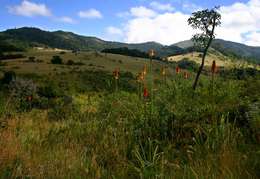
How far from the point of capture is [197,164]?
3291 mm

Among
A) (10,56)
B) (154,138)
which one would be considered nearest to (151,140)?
(154,138)

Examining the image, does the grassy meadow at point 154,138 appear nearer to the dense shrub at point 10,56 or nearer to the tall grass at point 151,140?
the tall grass at point 151,140

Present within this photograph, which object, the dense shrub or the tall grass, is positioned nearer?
the tall grass

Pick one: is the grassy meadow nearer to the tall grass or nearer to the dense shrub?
the tall grass

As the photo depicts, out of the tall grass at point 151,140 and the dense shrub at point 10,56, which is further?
the dense shrub at point 10,56

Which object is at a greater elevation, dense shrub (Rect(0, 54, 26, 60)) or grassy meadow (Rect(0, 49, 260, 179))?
grassy meadow (Rect(0, 49, 260, 179))

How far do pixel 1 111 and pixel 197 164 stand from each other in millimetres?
3362

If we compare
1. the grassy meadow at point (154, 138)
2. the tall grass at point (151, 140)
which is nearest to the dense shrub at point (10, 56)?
the grassy meadow at point (154, 138)

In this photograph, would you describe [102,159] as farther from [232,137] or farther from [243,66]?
[243,66]

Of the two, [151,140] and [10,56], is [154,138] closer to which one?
[151,140]

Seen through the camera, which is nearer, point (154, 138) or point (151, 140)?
point (151, 140)

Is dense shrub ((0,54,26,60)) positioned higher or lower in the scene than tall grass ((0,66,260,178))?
lower

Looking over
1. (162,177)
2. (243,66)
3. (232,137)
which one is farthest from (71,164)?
(243,66)

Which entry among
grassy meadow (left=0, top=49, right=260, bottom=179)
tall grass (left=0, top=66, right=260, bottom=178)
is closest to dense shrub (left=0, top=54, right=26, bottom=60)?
grassy meadow (left=0, top=49, right=260, bottom=179)
